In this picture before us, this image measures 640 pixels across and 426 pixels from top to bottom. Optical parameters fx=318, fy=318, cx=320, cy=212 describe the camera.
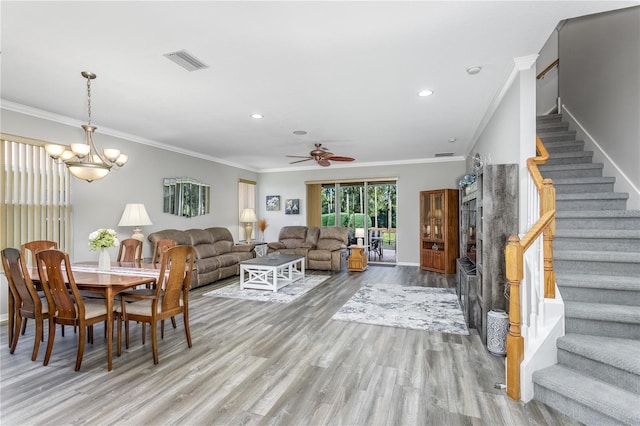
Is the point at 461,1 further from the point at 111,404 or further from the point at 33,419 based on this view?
the point at 33,419

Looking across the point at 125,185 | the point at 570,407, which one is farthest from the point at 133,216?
the point at 570,407

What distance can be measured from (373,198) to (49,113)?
22.2 feet

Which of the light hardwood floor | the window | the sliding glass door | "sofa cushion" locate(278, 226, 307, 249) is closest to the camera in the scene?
the light hardwood floor

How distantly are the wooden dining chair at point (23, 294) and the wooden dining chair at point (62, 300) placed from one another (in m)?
0.13

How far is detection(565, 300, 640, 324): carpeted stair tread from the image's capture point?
2246 millimetres

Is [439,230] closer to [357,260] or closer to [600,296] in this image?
[357,260]

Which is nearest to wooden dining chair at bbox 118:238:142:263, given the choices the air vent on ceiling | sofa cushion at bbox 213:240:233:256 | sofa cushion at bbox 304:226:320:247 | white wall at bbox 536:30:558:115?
sofa cushion at bbox 213:240:233:256

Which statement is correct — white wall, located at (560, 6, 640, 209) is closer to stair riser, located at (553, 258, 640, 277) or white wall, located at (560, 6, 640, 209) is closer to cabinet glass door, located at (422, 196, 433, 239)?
stair riser, located at (553, 258, 640, 277)

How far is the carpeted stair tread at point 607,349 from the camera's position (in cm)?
195

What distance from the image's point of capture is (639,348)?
2.09 m

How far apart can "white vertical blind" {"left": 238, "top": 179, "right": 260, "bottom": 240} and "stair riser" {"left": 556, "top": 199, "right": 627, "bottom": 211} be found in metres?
7.05

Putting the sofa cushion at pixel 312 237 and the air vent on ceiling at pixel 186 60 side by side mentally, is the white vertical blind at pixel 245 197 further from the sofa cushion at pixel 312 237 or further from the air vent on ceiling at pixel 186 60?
the air vent on ceiling at pixel 186 60

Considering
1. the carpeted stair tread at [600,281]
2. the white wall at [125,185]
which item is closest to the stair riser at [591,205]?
the carpeted stair tread at [600,281]

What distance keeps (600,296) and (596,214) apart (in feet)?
3.21
